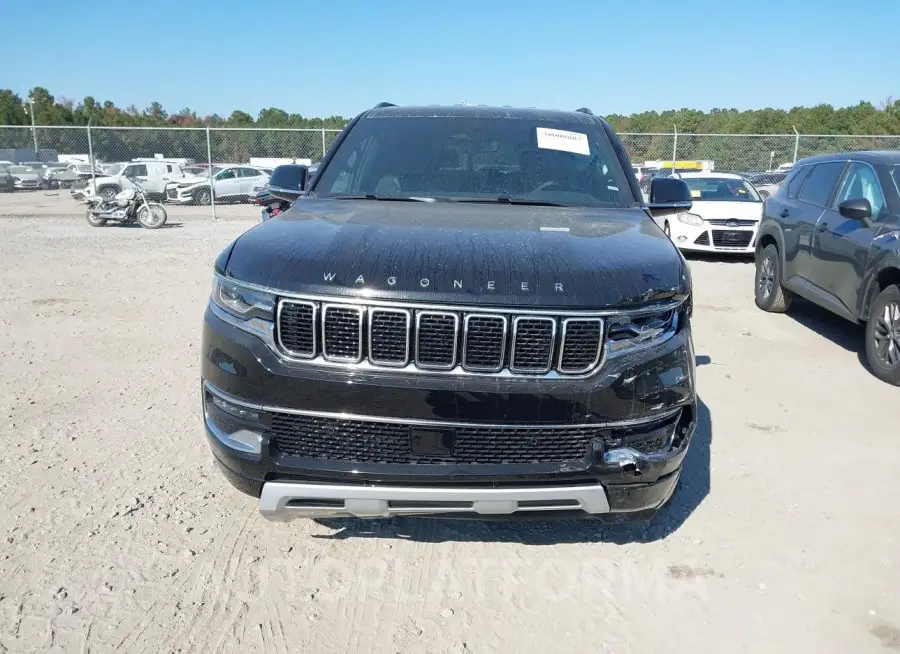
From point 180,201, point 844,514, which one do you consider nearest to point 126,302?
point 844,514

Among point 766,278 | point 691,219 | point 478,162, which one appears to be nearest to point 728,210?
point 691,219

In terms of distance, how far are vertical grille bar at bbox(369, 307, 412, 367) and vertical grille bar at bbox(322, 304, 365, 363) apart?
0.04m

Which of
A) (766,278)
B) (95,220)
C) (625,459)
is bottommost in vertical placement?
(95,220)

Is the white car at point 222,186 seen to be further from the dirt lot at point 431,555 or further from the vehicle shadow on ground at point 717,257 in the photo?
the dirt lot at point 431,555

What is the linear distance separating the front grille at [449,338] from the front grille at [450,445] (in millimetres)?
206

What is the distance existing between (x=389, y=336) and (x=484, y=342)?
32 cm

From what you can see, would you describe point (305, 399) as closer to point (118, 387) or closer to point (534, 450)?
point (534, 450)

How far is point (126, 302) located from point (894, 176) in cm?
762

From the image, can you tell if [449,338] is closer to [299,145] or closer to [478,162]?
[478,162]

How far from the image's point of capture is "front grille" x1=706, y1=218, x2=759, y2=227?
1175 centimetres

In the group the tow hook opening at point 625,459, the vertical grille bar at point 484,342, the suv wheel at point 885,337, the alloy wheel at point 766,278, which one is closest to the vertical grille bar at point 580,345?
the vertical grille bar at point 484,342

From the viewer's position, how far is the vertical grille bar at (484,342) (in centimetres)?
238

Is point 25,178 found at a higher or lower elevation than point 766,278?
higher

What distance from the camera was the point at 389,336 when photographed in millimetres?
2404
